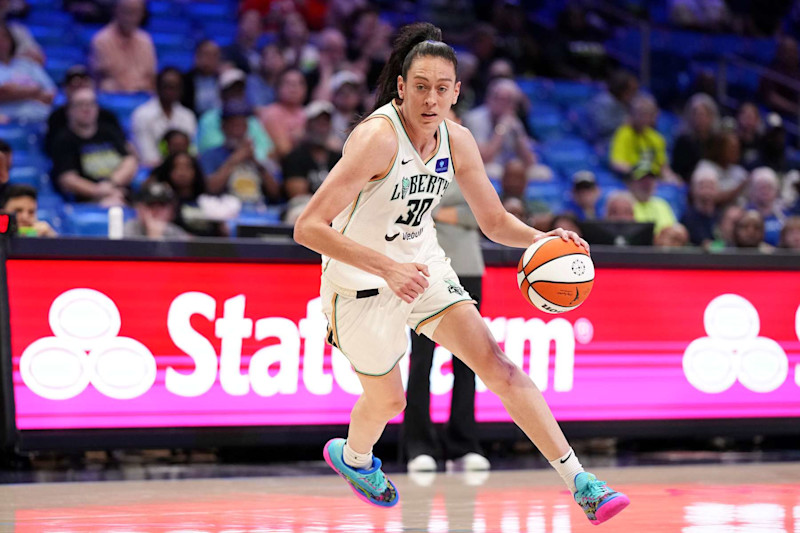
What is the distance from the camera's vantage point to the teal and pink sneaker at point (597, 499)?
13.8 feet

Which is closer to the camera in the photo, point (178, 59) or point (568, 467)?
point (568, 467)

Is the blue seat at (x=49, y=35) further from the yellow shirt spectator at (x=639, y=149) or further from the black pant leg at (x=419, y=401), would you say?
the black pant leg at (x=419, y=401)

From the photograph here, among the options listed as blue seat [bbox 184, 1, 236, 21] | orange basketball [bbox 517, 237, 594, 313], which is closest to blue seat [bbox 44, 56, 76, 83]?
blue seat [bbox 184, 1, 236, 21]

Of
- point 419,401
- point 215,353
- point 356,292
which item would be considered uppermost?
point 356,292

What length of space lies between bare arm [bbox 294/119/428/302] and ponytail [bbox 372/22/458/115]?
1.04ft

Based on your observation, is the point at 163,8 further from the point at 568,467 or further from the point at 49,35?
the point at 568,467

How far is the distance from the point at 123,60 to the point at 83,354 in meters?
5.53

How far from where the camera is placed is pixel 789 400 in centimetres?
791

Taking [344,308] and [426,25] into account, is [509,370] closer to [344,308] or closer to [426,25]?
[344,308]

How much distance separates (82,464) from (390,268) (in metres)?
3.58

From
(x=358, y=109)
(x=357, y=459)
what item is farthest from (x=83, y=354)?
(x=358, y=109)

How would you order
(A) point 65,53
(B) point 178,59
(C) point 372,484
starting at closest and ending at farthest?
(C) point 372,484 < (A) point 65,53 < (B) point 178,59

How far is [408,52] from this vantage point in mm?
4742

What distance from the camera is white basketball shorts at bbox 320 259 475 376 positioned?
4.60 m
